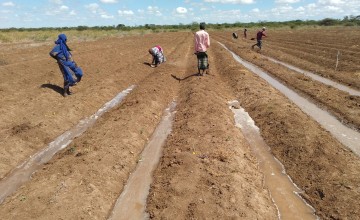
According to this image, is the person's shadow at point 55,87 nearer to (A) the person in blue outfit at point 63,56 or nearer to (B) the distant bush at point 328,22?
(A) the person in blue outfit at point 63,56

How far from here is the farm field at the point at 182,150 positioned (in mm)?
5367

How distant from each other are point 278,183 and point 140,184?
252 cm

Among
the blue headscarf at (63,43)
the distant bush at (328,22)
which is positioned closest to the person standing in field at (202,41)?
the blue headscarf at (63,43)

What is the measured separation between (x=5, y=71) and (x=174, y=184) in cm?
1448

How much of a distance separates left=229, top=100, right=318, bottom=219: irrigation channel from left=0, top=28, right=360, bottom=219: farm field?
12 centimetres

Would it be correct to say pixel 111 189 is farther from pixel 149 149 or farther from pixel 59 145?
pixel 59 145

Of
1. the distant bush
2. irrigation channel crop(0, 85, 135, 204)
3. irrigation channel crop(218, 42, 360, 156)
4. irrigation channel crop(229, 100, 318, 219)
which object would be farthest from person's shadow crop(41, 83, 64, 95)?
the distant bush

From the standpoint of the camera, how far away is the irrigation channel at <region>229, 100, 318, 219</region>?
5.39 metres

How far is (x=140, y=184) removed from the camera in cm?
630

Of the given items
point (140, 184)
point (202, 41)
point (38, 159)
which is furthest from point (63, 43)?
point (140, 184)

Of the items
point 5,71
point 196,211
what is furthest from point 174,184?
point 5,71

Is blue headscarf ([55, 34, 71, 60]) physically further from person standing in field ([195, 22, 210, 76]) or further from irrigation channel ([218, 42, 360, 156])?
irrigation channel ([218, 42, 360, 156])

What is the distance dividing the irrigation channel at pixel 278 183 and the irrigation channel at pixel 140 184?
6.95ft

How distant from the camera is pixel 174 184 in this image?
589cm
